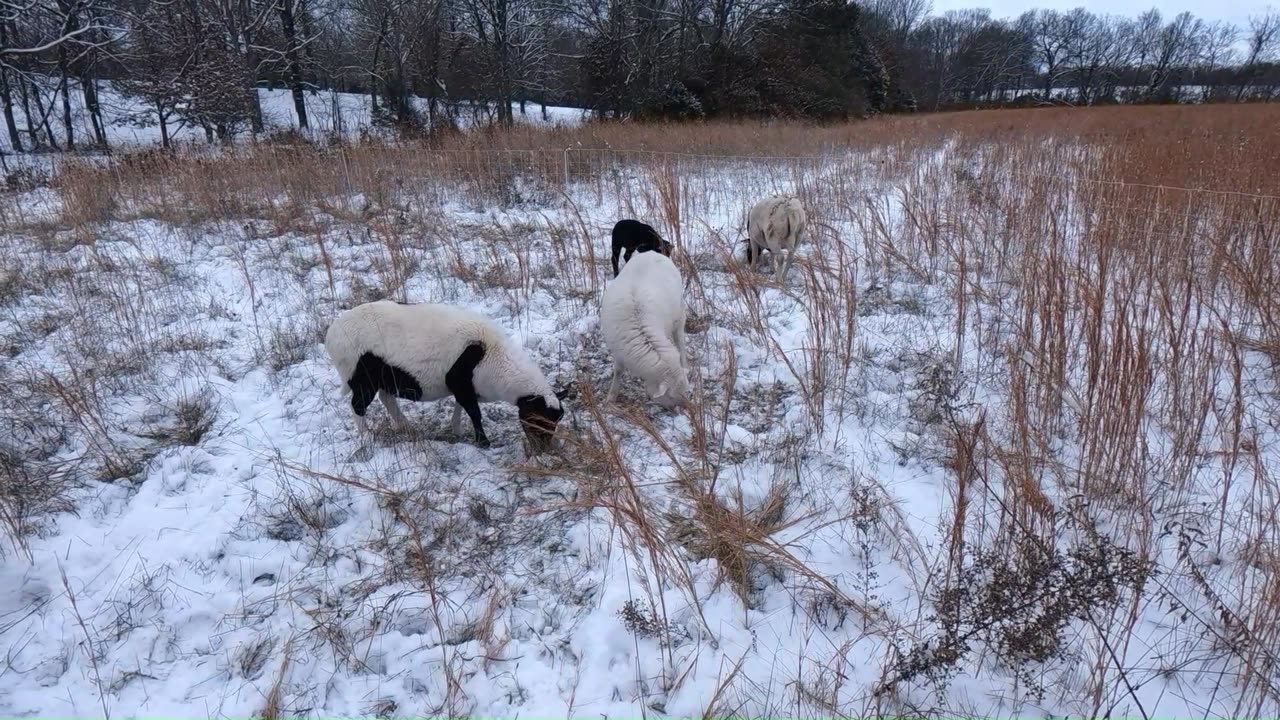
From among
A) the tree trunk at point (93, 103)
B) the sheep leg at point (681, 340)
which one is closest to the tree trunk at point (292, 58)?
the tree trunk at point (93, 103)

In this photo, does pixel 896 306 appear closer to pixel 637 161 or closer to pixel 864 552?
pixel 864 552

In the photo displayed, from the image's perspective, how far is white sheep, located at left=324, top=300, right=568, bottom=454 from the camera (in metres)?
3.32

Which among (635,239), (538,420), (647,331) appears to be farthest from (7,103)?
(647,331)

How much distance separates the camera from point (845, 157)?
37.6ft

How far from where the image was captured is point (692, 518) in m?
2.74

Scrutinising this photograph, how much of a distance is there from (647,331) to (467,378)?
1.13 metres

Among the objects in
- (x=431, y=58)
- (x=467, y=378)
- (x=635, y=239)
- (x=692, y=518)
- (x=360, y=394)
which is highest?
(x=431, y=58)

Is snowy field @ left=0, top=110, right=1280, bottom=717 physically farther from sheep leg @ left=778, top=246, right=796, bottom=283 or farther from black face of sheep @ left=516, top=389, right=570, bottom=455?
sheep leg @ left=778, top=246, right=796, bottom=283

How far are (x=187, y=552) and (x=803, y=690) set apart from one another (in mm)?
2718

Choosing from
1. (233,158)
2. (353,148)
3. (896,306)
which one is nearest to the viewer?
(896,306)

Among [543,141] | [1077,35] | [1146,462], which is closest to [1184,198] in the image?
[1146,462]

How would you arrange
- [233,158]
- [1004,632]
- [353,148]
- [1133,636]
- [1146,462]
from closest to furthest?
[1004,632] → [1133,636] → [1146,462] → [233,158] → [353,148]

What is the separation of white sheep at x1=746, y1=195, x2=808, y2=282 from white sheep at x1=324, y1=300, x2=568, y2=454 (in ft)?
11.7

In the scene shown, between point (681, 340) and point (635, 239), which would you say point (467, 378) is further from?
point (635, 239)
